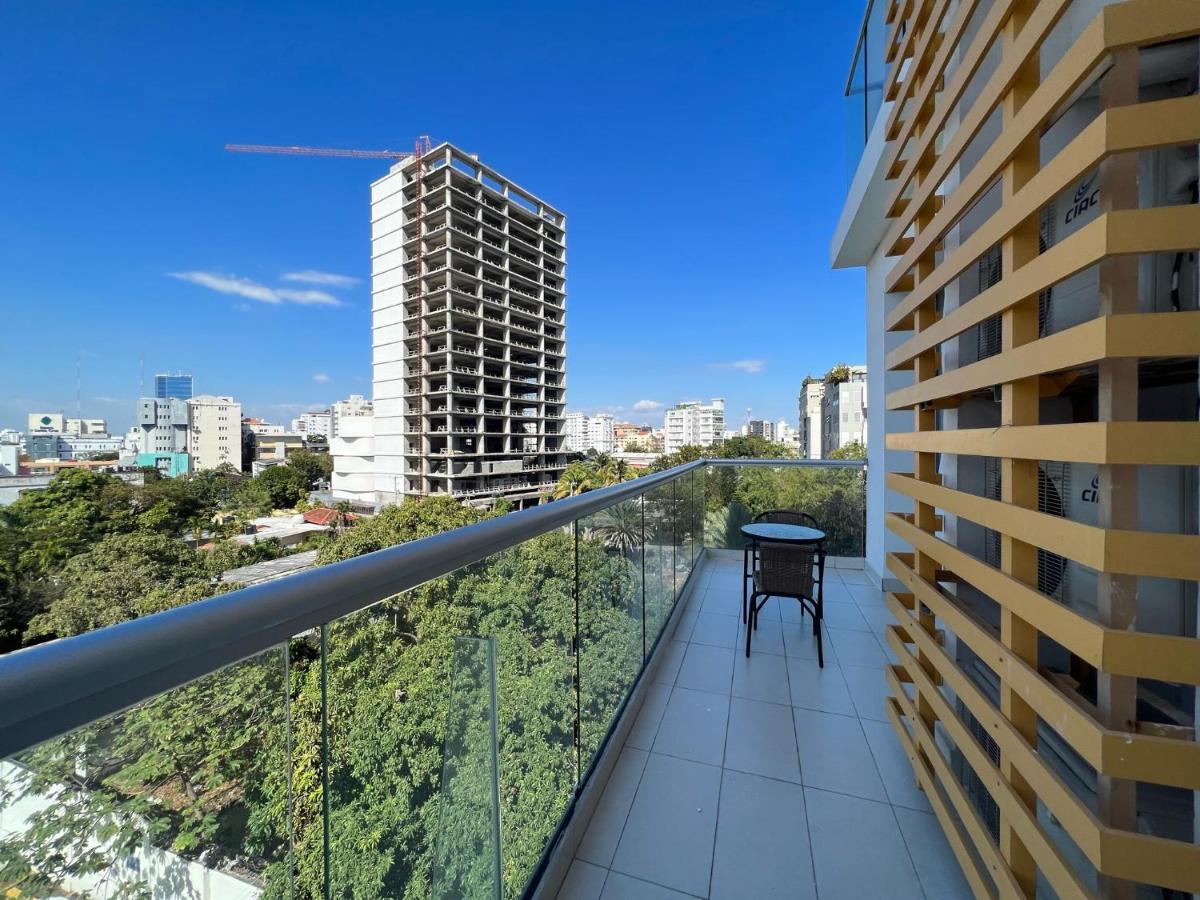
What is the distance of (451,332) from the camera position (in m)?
37.7

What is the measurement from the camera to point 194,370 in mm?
66125

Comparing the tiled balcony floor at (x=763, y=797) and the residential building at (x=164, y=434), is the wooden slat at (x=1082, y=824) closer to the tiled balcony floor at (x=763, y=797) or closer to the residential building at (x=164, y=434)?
the tiled balcony floor at (x=763, y=797)

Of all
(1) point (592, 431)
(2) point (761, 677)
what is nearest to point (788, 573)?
(2) point (761, 677)

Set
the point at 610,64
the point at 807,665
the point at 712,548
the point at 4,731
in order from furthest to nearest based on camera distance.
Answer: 1. the point at 610,64
2. the point at 712,548
3. the point at 807,665
4. the point at 4,731

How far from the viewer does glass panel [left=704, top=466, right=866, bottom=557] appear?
504 centimetres

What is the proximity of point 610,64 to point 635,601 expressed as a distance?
21.5 meters

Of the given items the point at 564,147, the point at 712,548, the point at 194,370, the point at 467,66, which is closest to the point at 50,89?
the point at 194,370

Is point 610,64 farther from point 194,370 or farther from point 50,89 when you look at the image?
point 194,370

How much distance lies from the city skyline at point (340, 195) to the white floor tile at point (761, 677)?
3.65 metres

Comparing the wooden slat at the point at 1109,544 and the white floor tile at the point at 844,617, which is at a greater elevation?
the wooden slat at the point at 1109,544

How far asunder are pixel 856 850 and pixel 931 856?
0.23m

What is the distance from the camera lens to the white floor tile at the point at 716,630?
3.22 metres

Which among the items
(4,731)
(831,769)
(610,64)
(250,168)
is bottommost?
(831,769)

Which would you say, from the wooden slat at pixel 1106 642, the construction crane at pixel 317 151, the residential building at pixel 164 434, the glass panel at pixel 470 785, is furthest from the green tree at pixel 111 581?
the construction crane at pixel 317 151
